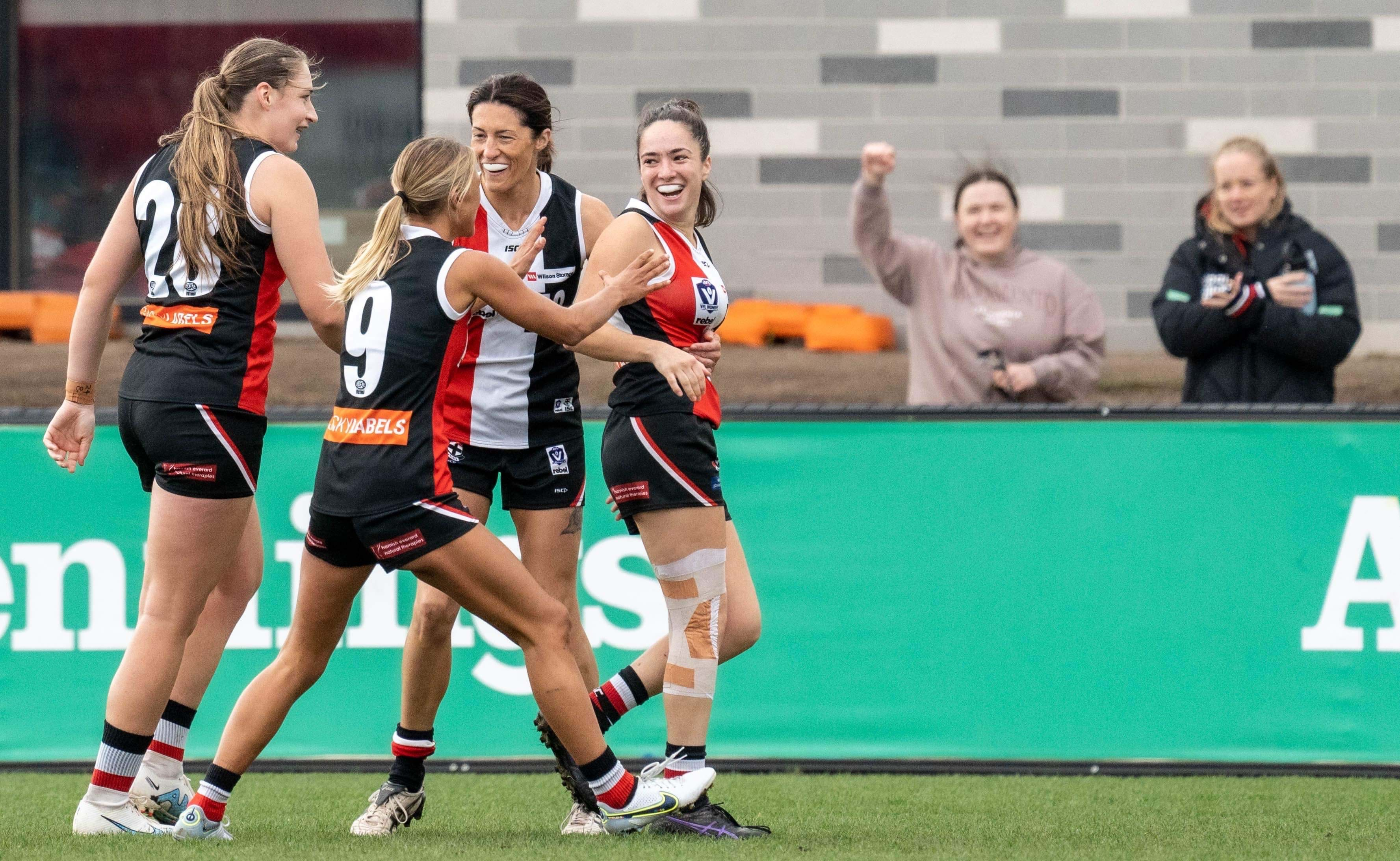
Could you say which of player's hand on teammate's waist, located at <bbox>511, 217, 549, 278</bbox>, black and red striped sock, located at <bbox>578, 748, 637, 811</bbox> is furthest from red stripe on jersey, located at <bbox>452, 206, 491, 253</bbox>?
black and red striped sock, located at <bbox>578, 748, 637, 811</bbox>

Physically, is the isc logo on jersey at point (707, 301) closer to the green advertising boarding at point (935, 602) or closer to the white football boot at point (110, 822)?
the green advertising boarding at point (935, 602)

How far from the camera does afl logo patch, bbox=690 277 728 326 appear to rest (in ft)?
13.9

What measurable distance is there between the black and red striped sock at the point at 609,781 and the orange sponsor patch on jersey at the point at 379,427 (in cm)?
90

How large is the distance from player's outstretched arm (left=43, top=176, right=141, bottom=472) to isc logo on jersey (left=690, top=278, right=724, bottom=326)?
1413mm

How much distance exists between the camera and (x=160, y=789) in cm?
430

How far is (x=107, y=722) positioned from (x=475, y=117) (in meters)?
1.81

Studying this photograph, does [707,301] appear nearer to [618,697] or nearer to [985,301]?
[618,697]

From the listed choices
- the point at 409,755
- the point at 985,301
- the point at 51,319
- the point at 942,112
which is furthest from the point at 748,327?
the point at 409,755

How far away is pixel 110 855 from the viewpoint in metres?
3.81

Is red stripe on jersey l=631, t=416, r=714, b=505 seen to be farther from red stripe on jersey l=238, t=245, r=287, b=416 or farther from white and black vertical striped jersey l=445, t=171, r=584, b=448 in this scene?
red stripe on jersey l=238, t=245, r=287, b=416

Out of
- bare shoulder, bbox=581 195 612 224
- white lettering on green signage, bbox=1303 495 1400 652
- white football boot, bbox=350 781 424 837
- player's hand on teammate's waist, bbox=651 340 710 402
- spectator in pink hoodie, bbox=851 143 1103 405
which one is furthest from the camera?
spectator in pink hoodie, bbox=851 143 1103 405

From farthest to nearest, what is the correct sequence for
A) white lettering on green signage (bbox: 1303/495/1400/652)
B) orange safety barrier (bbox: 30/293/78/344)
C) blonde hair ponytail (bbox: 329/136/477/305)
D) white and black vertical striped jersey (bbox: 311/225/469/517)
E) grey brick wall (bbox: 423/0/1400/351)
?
grey brick wall (bbox: 423/0/1400/351)
orange safety barrier (bbox: 30/293/78/344)
white lettering on green signage (bbox: 1303/495/1400/652)
blonde hair ponytail (bbox: 329/136/477/305)
white and black vertical striped jersey (bbox: 311/225/469/517)

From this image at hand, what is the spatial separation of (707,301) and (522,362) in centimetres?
54

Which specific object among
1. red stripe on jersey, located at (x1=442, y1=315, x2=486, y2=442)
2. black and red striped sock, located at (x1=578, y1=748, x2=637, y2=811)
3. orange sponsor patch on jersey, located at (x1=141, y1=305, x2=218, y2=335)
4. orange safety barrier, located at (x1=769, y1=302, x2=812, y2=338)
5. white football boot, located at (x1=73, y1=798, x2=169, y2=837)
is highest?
orange safety barrier, located at (x1=769, y1=302, x2=812, y2=338)
